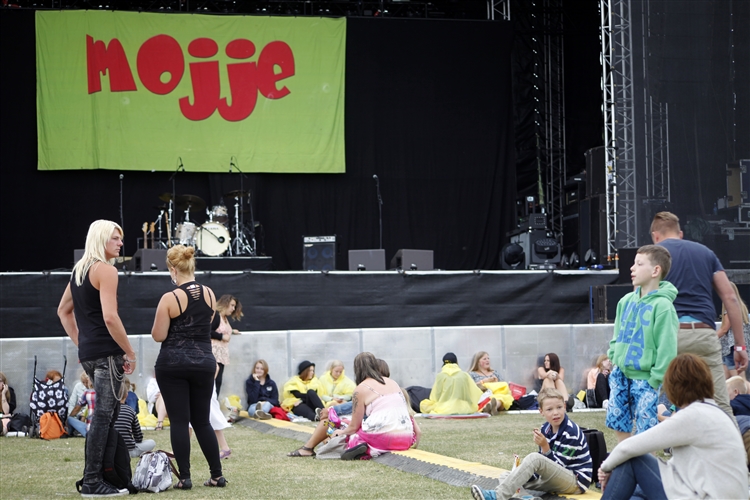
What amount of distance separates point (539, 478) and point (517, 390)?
774 centimetres

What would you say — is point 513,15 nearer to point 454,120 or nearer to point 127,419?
point 454,120

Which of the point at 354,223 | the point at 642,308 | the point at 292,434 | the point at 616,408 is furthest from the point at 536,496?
Result: the point at 354,223

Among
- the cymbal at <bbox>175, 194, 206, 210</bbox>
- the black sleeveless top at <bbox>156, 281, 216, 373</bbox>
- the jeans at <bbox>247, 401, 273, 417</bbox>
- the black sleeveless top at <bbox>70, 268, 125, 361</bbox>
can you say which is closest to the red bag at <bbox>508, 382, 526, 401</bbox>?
the jeans at <bbox>247, 401, 273, 417</bbox>

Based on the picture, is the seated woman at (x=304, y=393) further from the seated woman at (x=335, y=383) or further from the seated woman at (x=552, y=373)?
the seated woman at (x=552, y=373)

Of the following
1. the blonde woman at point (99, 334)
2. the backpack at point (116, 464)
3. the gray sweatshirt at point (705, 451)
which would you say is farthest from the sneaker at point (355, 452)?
the gray sweatshirt at point (705, 451)

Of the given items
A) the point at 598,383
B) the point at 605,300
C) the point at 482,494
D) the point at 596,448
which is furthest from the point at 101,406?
the point at 605,300

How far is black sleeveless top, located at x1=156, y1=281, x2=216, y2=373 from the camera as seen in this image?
17.8ft

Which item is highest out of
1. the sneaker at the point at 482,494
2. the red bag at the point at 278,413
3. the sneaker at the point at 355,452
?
the sneaker at the point at 482,494

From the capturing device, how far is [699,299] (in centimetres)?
528

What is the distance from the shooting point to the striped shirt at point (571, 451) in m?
5.08

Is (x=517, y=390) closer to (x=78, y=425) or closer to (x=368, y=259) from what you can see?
(x=368, y=259)

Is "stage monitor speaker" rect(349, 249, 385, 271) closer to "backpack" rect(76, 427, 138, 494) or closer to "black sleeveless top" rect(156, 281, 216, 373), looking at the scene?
"black sleeveless top" rect(156, 281, 216, 373)

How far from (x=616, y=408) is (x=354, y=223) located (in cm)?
1582

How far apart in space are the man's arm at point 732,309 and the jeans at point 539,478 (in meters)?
1.20
